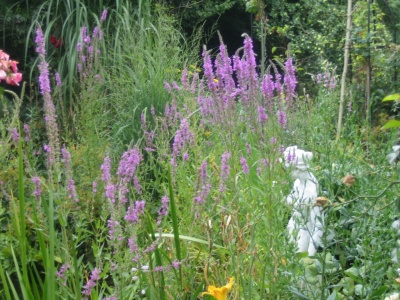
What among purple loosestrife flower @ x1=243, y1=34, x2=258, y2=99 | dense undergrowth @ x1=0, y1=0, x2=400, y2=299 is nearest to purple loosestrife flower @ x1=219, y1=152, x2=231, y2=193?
dense undergrowth @ x1=0, y1=0, x2=400, y2=299

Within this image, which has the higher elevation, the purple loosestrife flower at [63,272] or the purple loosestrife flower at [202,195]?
the purple loosestrife flower at [202,195]

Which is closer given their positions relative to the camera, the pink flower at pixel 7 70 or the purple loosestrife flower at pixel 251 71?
the purple loosestrife flower at pixel 251 71

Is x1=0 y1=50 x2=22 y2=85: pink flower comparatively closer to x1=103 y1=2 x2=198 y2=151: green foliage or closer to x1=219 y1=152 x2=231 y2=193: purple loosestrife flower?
x1=219 y1=152 x2=231 y2=193: purple loosestrife flower

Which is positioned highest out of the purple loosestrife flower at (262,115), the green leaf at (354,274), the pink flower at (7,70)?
the pink flower at (7,70)

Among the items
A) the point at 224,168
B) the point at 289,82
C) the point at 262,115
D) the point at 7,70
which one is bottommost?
the point at 224,168

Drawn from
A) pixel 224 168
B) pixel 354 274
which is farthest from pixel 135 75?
pixel 354 274

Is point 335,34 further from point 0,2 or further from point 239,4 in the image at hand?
point 0,2

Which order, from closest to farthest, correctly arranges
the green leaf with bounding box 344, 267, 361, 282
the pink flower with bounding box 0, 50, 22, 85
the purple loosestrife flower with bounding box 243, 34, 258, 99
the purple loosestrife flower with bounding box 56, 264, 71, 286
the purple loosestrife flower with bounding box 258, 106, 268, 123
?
the purple loosestrife flower with bounding box 56, 264, 71, 286
the green leaf with bounding box 344, 267, 361, 282
the purple loosestrife flower with bounding box 243, 34, 258, 99
the purple loosestrife flower with bounding box 258, 106, 268, 123
the pink flower with bounding box 0, 50, 22, 85

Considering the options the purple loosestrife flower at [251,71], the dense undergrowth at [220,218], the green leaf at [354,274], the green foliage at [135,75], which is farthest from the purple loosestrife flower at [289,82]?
the green foliage at [135,75]

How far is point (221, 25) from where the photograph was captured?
1205 cm

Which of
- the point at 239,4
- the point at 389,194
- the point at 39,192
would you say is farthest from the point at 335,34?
the point at 39,192

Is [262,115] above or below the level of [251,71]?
below

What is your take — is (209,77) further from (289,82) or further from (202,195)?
(202,195)

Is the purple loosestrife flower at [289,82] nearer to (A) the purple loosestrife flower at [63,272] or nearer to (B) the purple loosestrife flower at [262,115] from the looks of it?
(B) the purple loosestrife flower at [262,115]
